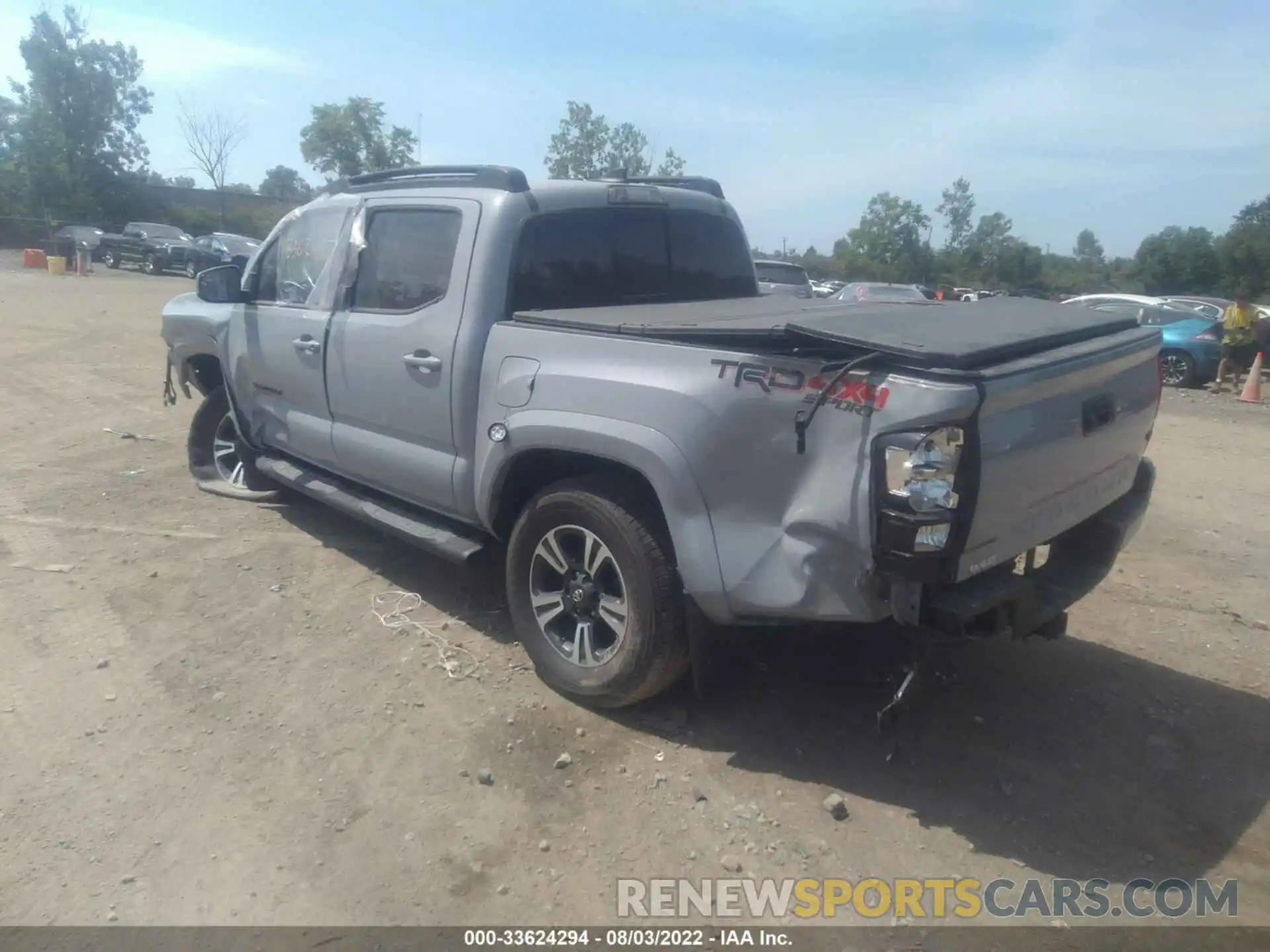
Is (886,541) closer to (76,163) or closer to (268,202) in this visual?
(76,163)

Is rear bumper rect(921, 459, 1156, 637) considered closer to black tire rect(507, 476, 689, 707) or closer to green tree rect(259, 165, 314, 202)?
black tire rect(507, 476, 689, 707)

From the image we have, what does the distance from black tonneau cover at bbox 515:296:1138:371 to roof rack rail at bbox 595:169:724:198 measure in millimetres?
799

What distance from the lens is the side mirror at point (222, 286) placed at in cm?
573

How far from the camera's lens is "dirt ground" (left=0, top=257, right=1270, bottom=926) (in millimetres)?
2934

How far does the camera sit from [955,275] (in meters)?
52.8

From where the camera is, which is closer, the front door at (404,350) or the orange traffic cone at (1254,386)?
the front door at (404,350)

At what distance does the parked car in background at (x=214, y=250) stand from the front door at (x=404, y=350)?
29.2 metres

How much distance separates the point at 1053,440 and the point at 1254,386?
45.4 ft

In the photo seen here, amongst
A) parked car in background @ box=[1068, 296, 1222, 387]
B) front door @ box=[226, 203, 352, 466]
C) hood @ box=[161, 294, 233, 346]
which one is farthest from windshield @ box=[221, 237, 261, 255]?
front door @ box=[226, 203, 352, 466]

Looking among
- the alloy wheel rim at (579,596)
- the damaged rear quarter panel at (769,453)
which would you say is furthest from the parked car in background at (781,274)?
the damaged rear quarter panel at (769,453)

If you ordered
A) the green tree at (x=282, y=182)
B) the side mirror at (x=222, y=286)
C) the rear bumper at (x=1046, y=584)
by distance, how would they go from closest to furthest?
the rear bumper at (x=1046, y=584) < the side mirror at (x=222, y=286) < the green tree at (x=282, y=182)

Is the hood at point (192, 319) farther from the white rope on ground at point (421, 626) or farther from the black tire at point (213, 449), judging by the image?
the white rope on ground at point (421, 626)

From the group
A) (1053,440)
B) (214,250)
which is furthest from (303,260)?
(214,250)

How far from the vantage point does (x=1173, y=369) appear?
16281 millimetres
